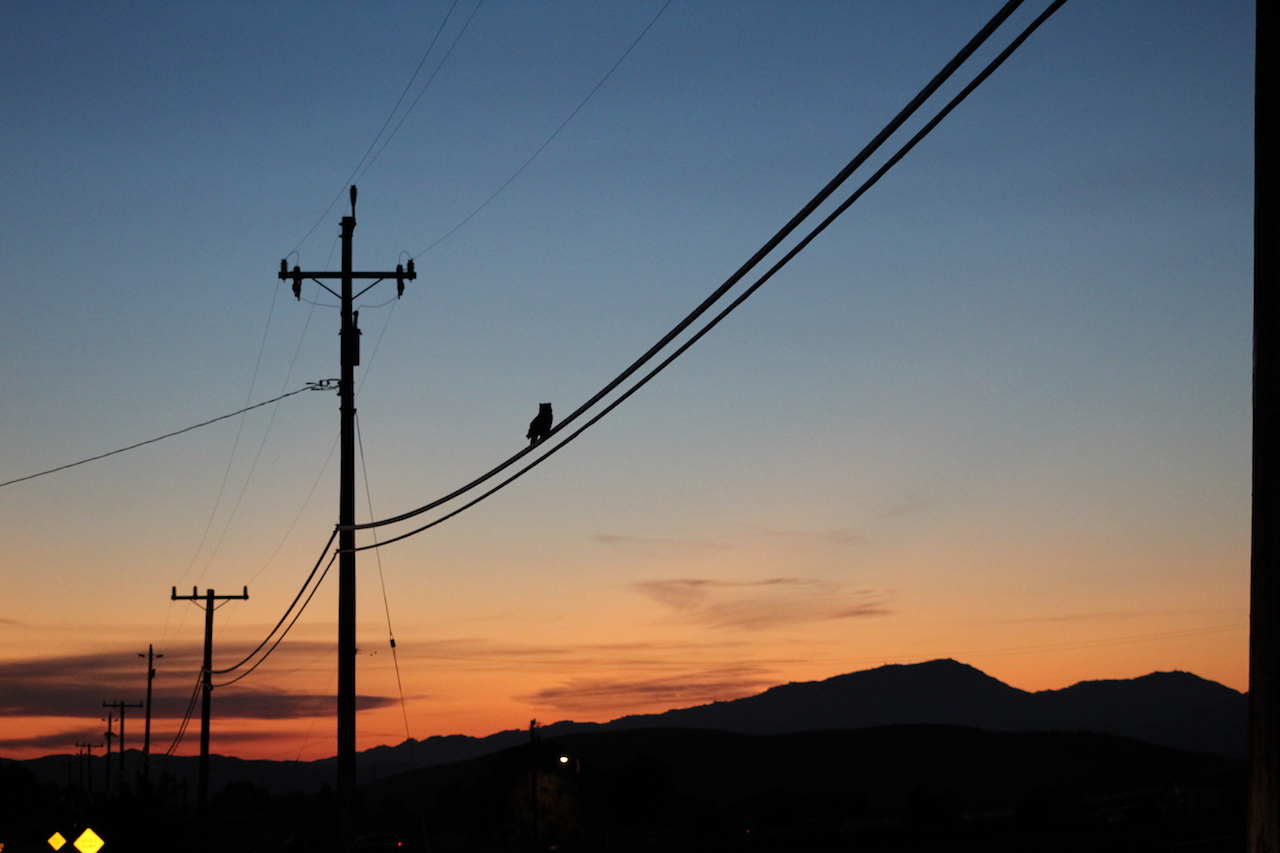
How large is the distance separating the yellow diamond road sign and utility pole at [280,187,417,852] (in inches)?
231

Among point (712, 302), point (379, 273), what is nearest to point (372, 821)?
point (379, 273)

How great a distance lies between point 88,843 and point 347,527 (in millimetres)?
8312

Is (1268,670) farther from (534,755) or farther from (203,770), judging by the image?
(534,755)

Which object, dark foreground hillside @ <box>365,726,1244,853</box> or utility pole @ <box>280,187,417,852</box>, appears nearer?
utility pole @ <box>280,187,417,852</box>

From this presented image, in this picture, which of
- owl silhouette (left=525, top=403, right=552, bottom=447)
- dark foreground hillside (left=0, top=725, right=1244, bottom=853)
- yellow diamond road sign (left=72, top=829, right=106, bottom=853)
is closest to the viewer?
owl silhouette (left=525, top=403, right=552, bottom=447)

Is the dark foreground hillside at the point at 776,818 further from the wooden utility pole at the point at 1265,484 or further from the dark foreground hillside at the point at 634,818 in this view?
the wooden utility pole at the point at 1265,484

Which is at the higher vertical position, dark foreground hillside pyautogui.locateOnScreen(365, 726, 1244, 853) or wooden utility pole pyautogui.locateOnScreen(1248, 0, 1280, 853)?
wooden utility pole pyautogui.locateOnScreen(1248, 0, 1280, 853)

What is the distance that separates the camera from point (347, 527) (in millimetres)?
21688

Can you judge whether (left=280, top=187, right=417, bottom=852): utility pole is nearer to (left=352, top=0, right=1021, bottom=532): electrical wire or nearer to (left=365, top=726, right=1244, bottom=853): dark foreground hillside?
(left=352, top=0, right=1021, bottom=532): electrical wire

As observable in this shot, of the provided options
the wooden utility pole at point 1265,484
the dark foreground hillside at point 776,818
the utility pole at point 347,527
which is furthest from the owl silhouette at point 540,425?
the dark foreground hillside at point 776,818

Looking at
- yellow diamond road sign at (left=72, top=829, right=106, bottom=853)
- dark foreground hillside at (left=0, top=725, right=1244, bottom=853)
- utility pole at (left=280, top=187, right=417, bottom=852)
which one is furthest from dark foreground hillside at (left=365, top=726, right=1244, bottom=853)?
utility pole at (left=280, top=187, right=417, bottom=852)

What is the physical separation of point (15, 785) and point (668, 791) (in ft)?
287

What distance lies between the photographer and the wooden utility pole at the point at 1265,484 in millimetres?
6840

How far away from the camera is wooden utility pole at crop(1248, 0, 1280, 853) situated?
6840mm
